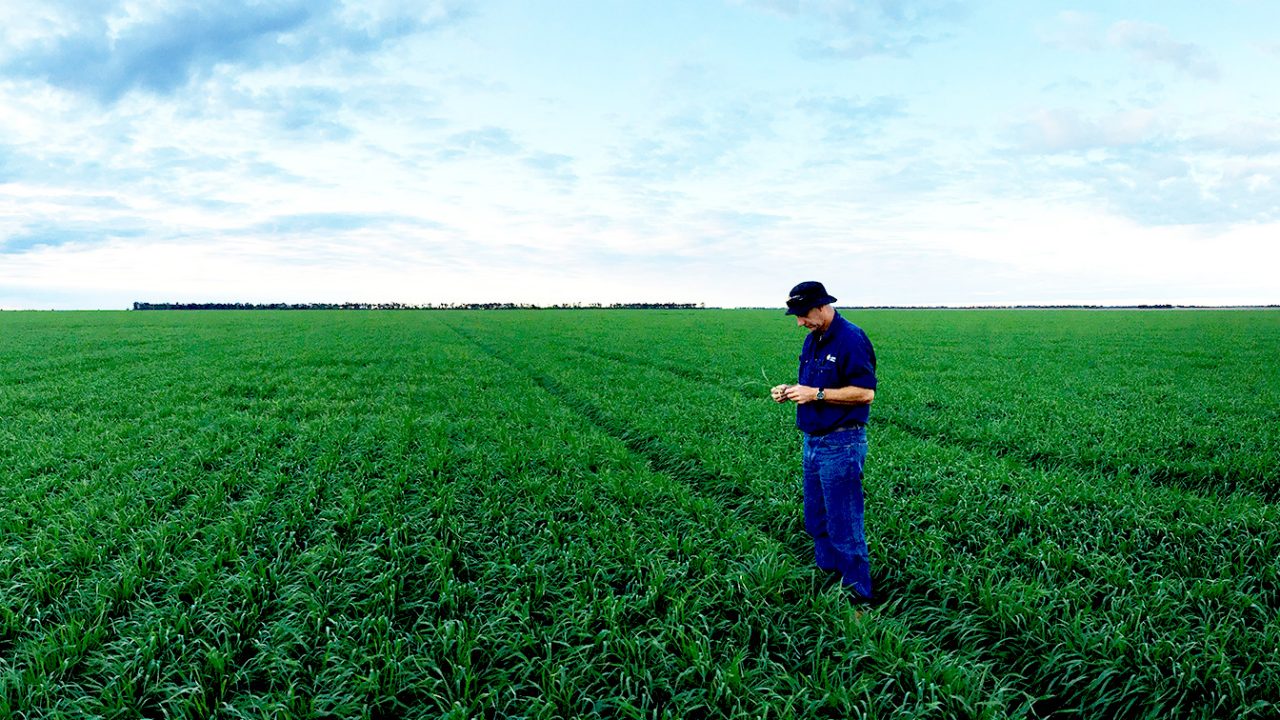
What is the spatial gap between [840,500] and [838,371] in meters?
1.18

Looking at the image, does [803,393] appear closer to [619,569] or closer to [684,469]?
[619,569]

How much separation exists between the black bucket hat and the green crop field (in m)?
2.63

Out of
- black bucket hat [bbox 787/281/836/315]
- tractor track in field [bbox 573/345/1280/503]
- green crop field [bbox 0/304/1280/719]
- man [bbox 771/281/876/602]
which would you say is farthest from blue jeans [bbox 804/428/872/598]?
tractor track in field [bbox 573/345/1280/503]

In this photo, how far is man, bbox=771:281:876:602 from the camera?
5.09 m

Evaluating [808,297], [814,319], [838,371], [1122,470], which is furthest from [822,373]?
[1122,470]

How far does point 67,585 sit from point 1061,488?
12.0m

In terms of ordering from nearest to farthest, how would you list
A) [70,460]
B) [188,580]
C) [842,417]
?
[842,417], [188,580], [70,460]

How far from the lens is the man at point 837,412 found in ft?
16.7

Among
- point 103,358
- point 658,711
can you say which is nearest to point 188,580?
point 658,711

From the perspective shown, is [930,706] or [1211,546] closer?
[930,706]

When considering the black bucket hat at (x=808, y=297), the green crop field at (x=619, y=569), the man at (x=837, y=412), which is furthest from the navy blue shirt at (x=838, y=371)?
the green crop field at (x=619, y=569)

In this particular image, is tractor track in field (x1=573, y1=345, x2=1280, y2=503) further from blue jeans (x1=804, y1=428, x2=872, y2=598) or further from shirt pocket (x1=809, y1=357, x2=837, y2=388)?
shirt pocket (x1=809, y1=357, x2=837, y2=388)

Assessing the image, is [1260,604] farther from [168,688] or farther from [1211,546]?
[168,688]

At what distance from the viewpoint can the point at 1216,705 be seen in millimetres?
4102
